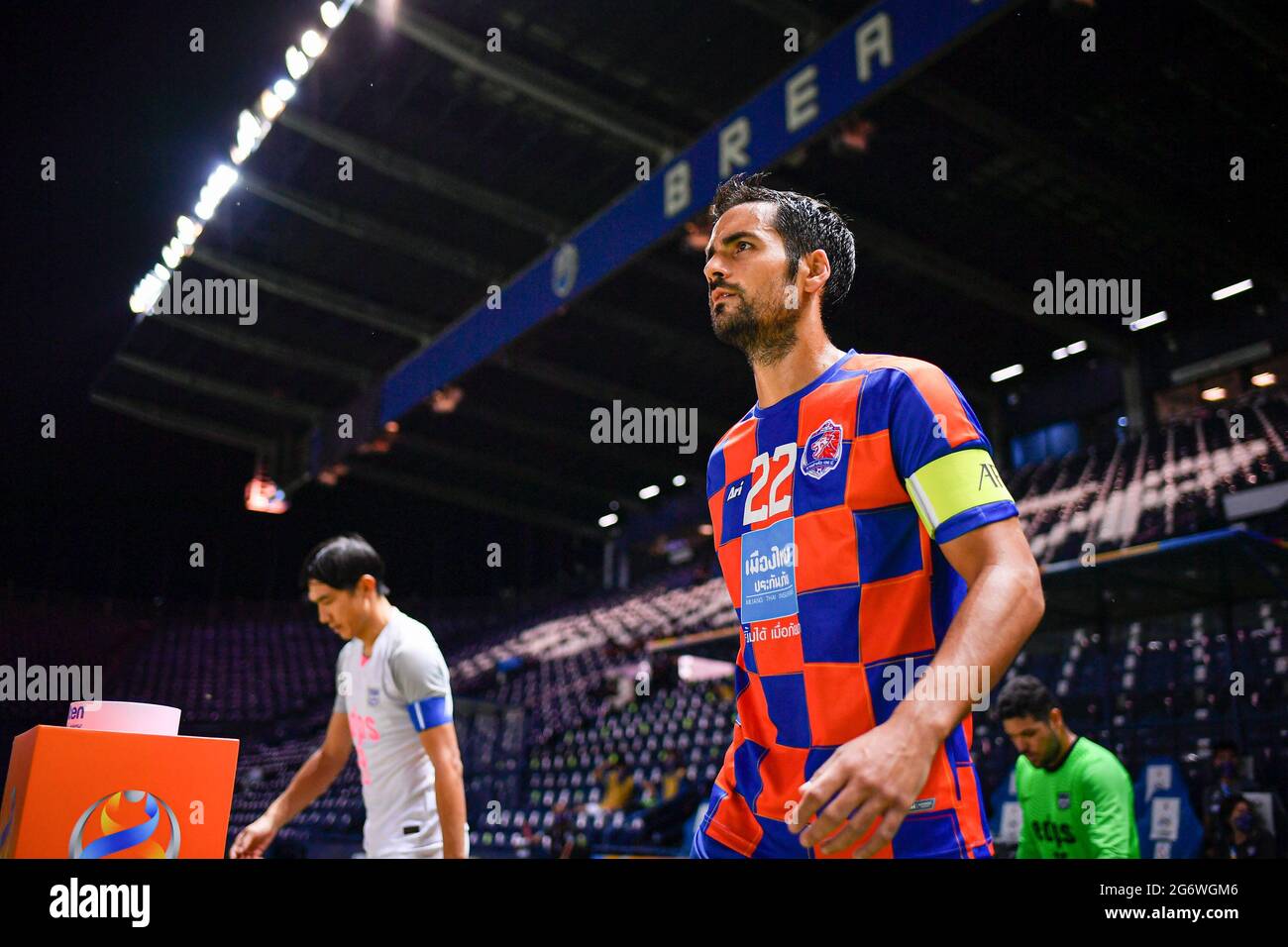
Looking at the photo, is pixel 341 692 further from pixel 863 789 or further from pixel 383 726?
pixel 863 789

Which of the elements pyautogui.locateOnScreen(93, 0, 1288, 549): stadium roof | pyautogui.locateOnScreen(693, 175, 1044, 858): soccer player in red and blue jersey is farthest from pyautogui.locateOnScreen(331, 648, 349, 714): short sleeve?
pyautogui.locateOnScreen(93, 0, 1288, 549): stadium roof

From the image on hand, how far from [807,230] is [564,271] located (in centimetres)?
1310

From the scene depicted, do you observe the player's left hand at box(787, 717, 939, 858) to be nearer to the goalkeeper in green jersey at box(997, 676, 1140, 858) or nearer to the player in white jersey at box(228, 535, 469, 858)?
the player in white jersey at box(228, 535, 469, 858)

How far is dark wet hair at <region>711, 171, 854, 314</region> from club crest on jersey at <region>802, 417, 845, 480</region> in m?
0.35

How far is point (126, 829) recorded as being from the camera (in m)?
2.13

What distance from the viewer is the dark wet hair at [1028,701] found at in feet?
14.0

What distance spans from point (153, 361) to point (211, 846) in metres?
20.9

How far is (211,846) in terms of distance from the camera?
7.36 ft

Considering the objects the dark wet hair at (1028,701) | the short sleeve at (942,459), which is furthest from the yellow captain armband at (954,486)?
the dark wet hair at (1028,701)

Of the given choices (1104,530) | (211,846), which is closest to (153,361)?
(1104,530)

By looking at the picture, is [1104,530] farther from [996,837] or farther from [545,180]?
[545,180]

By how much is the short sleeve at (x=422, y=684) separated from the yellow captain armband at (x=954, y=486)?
91.3 inches

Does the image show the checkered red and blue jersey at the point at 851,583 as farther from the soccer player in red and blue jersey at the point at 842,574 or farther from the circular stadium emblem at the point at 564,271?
the circular stadium emblem at the point at 564,271

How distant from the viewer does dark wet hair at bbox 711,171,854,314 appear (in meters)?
1.96
